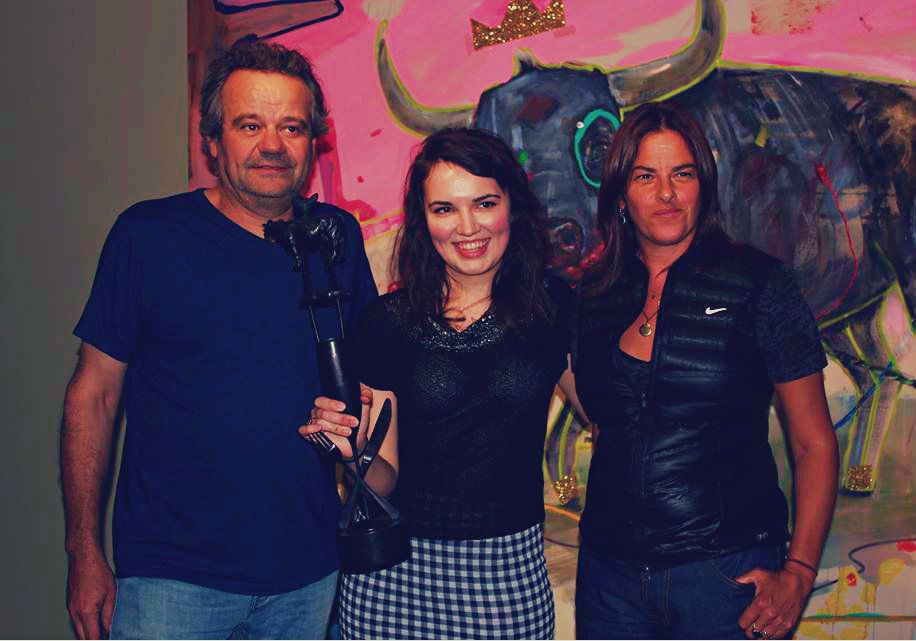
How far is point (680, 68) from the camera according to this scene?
223 cm

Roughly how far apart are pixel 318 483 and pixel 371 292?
0.46 m

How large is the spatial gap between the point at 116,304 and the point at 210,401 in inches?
10.6

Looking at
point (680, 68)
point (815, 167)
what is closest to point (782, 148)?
point (815, 167)

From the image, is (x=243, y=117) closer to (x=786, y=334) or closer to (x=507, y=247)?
(x=507, y=247)

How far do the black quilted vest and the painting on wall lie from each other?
0.52 meters

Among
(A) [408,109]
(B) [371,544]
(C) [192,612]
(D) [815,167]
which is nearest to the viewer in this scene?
(B) [371,544]

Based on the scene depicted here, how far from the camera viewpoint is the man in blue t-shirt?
5.85 ft

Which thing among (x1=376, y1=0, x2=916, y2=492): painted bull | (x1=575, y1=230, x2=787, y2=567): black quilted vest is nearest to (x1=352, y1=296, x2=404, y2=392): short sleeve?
(x1=575, y1=230, x2=787, y2=567): black quilted vest

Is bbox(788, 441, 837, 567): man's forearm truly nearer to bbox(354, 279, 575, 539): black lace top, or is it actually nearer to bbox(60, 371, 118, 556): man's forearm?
bbox(354, 279, 575, 539): black lace top

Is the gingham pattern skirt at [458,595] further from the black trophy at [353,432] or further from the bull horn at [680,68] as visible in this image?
the bull horn at [680,68]

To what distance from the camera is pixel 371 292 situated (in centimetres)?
209

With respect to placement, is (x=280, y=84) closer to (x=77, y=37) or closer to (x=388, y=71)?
(x=388, y=71)

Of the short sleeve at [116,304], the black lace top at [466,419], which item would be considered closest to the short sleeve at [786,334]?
the black lace top at [466,419]

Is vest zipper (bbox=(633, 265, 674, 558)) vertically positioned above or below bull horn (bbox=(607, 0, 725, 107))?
below
